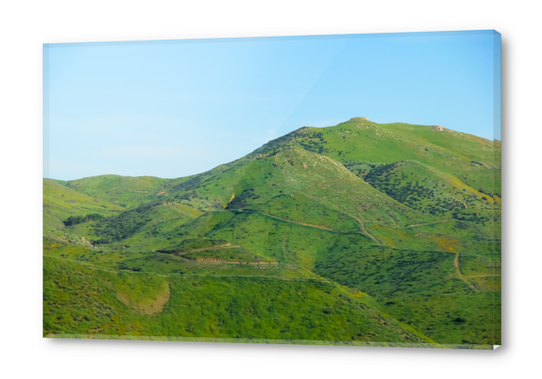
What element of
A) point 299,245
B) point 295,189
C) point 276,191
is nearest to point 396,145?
point 295,189

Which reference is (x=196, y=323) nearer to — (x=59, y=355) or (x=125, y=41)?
(x=59, y=355)

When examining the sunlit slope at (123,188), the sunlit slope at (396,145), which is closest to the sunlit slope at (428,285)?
the sunlit slope at (396,145)

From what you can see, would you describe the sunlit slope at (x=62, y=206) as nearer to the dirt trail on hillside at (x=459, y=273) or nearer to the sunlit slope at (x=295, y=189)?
the sunlit slope at (x=295, y=189)

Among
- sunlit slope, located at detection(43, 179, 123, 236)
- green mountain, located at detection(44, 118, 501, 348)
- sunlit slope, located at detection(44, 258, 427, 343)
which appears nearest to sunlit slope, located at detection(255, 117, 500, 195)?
green mountain, located at detection(44, 118, 501, 348)

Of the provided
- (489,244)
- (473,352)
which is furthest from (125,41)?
(473,352)

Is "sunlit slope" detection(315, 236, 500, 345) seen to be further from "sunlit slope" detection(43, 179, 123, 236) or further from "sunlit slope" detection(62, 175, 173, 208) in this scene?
"sunlit slope" detection(43, 179, 123, 236)

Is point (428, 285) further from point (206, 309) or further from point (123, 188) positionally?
point (123, 188)
